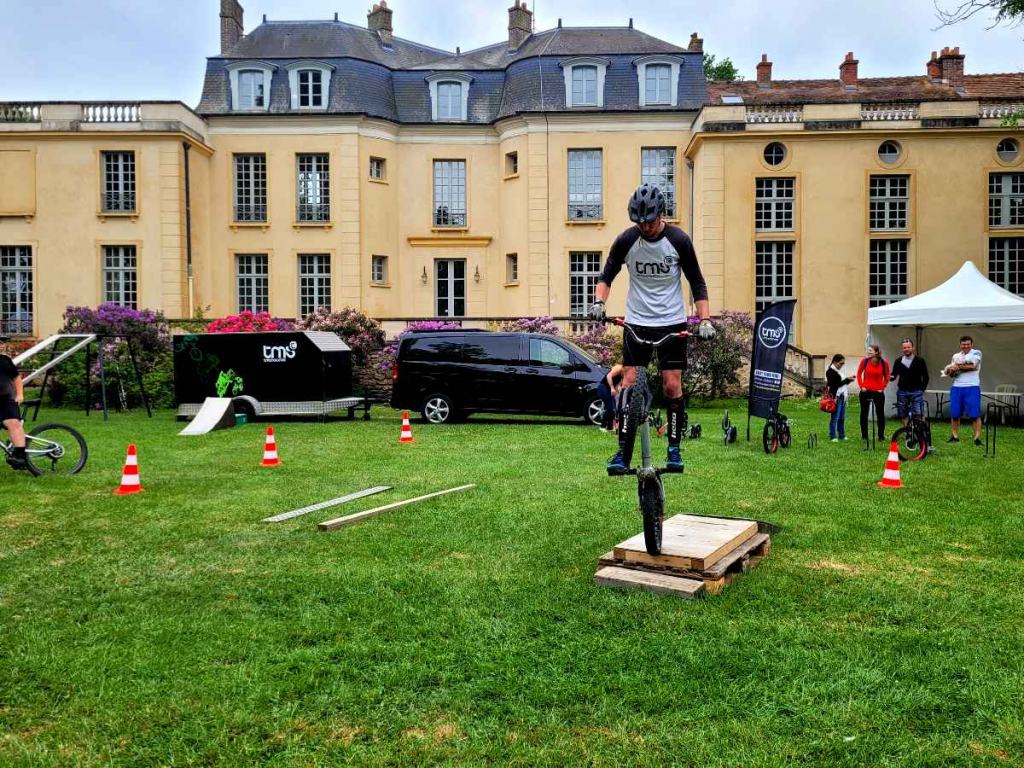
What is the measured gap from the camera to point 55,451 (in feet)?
36.4

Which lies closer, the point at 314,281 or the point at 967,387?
the point at 967,387

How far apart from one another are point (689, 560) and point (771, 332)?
9.79 metres

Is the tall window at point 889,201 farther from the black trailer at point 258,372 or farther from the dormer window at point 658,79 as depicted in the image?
the black trailer at point 258,372

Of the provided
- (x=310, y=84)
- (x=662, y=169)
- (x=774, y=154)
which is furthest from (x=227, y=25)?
(x=774, y=154)

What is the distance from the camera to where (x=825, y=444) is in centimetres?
1492

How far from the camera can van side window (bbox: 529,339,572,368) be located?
18.7 meters

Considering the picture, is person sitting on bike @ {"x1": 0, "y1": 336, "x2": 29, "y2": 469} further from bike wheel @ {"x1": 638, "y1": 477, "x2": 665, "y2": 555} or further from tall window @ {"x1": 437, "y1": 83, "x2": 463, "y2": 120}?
tall window @ {"x1": 437, "y1": 83, "x2": 463, "y2": 120}

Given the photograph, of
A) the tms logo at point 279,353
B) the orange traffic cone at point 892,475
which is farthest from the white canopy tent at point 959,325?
the tms logo at point 279,353

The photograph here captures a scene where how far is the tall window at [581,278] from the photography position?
32.6m

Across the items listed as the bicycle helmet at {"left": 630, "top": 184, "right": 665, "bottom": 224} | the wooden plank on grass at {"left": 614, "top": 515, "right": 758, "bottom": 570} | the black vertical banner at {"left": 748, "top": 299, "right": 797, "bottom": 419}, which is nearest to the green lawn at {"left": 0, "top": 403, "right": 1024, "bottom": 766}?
the wooden plank on grass at {"left": 614, "top": 515, "right": 758, "bottom": 570}

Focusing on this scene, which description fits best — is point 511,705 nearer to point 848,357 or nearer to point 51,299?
point 848,357

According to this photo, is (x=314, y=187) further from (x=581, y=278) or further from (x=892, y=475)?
(x=892, y=475)

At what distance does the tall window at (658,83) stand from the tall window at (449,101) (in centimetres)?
768

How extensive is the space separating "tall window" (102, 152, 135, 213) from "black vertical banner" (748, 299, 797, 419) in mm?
25324
